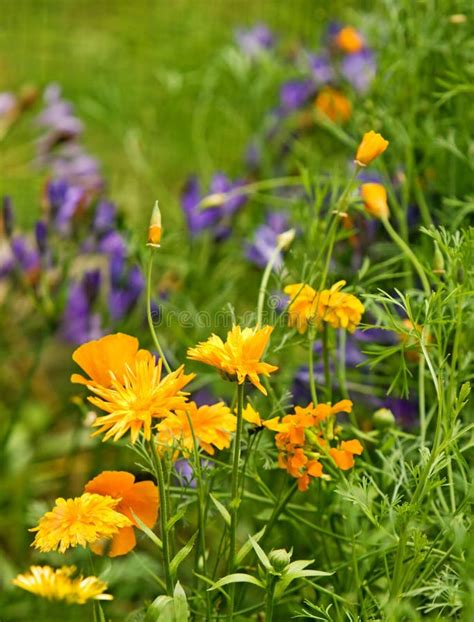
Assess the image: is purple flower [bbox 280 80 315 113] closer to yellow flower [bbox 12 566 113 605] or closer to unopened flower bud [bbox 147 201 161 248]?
unopened flower bud [bbox 147 201 161 248]

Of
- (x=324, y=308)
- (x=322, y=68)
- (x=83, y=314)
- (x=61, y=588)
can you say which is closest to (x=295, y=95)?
(x=322, y=68)

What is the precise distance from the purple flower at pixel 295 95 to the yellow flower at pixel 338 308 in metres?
0.93

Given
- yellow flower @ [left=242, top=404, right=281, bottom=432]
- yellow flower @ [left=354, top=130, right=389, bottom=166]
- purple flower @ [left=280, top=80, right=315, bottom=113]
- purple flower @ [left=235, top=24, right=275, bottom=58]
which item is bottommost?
purple flower @ [left=280, top=80, right=315, bottom=113]

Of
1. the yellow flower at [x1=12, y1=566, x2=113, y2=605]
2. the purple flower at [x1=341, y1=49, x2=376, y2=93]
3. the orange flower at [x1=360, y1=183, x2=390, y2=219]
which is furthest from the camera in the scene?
the purple flower at [x1=341, y1=49, x2=376, y2=93]

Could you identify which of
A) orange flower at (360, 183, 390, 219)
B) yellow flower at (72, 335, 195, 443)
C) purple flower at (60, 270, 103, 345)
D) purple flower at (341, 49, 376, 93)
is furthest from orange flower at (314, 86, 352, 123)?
yellow flower at (72, 335, 195, 443)

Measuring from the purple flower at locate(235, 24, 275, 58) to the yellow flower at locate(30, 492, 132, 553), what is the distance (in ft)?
3.61

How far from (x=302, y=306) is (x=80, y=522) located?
23 centimetres

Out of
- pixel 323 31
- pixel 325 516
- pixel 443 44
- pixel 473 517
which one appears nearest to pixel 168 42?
pixel 323 31

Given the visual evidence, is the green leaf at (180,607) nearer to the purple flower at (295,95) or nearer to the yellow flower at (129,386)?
the yellow flower at (129,386)

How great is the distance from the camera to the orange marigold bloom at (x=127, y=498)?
0.63 meters

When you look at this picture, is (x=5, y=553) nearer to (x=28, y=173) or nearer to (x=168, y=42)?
(x=28, y=173)

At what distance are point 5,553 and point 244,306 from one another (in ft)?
1.49

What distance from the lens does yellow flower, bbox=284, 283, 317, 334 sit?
702mm

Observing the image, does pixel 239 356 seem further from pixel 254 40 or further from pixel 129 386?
pixel 254 40
